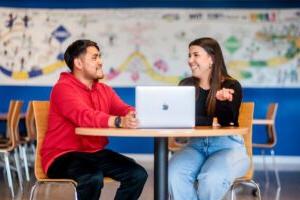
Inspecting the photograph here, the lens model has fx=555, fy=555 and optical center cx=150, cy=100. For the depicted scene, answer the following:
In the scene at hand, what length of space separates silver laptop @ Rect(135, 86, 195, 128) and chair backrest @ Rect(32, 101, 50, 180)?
774 mm

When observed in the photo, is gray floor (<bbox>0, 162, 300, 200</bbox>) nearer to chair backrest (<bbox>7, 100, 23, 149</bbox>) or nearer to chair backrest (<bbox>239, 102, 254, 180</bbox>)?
chair backrest (<bbox>7, 100, 23, 149</bbox>)

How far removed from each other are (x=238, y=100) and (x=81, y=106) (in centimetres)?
85

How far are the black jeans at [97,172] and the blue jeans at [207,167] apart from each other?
201 mm

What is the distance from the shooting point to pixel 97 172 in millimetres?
2834

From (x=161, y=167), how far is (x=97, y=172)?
34cm

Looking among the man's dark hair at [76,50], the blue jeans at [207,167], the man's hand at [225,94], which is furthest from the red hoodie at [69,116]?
the man's hand at [225,94]

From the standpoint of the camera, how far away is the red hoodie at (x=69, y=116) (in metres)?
2.79

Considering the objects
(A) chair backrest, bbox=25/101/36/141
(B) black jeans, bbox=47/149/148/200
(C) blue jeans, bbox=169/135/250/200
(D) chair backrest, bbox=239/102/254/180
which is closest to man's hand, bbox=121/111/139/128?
(B) black jeans, bbox=47/149/148/200

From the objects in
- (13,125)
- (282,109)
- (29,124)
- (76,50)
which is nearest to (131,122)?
(76,50)

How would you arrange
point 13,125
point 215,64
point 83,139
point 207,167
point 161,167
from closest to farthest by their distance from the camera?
point 161,167
point 207,167
point 83,139
point 215,64
point 13,125

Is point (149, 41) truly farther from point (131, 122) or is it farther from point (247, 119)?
point (131, 122)

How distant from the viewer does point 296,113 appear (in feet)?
24.5

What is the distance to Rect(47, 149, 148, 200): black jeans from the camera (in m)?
2.80

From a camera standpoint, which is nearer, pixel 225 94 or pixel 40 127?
pixel 225 94
